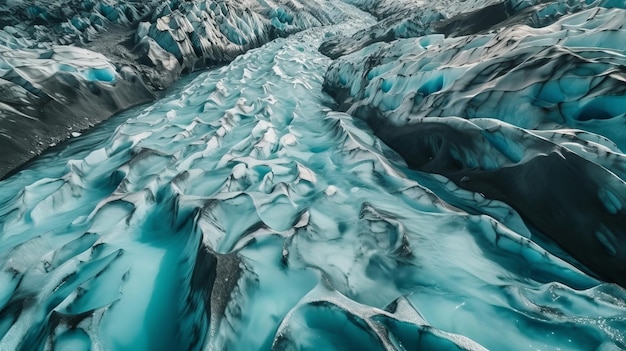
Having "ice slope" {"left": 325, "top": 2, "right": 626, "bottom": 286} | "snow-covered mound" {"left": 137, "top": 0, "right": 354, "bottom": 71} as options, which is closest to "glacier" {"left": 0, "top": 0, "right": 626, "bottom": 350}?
"ice slope" {"left": 325, "top": 2, "right": 626, "bottom": 286}

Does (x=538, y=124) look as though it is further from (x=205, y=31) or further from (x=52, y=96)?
(x=205, y=31)

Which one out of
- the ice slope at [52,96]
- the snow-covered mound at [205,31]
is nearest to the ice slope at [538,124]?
the ice slope at [52,96]

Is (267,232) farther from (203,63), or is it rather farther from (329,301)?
(203,63)

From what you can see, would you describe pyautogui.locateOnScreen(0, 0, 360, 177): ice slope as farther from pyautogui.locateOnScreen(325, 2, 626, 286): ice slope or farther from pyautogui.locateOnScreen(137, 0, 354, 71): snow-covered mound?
pyautogui.locateOnScreen(325, 2, 626, 286): ice slope

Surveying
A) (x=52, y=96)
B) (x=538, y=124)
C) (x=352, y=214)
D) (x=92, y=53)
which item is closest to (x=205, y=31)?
(x=92, y=53)

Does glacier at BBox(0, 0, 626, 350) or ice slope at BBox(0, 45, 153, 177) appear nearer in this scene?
glacier at BBox(0, 0, 626, 350)

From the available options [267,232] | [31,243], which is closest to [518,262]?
[267,232]

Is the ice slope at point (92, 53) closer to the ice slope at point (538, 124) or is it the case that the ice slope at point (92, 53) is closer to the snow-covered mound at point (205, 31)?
the snow-covered mound at point (205, 31)

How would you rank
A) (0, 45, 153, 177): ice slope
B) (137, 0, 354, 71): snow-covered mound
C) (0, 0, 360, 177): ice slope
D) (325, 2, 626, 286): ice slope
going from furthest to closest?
(137, 0, 354, 71): snow-covered mound → (0, 0, 360, 177): ice slope → (0, 45, 153, 177): ice slope → (325, 2, 626, 286): ice slope
